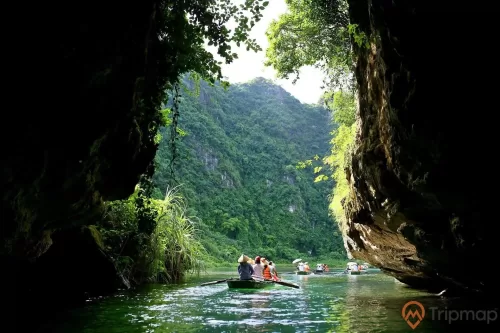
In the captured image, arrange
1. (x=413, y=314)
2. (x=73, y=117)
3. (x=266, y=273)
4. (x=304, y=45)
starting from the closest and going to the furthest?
(x=73, y=117) → (x=413, y=314) → (x=304, y=45) → (x=266, y=273)

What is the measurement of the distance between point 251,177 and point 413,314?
220 feet

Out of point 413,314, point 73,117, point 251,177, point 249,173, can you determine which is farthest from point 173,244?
point 249,173

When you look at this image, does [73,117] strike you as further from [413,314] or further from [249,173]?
[249,173]

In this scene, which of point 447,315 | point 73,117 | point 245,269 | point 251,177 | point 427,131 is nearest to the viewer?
point 73,117

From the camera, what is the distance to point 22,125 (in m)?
4.66

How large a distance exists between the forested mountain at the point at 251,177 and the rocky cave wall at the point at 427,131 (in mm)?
38552

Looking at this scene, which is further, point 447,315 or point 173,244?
point 173,244

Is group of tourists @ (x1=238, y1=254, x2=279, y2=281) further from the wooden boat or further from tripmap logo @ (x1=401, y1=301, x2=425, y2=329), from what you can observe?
tripmap logo @ (x1=401, y1=301, x2=425, y2=329)

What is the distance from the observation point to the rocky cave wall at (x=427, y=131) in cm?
499

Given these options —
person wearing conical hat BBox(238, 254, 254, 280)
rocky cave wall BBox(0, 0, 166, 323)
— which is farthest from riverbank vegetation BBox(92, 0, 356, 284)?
person wearing conical hat BBox(238, 254, 254, 280)

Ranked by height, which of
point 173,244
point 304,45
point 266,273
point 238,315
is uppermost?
point 304,45

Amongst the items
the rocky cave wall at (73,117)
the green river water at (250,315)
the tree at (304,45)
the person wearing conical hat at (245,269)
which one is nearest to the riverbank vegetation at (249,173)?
the tree at (304,45)

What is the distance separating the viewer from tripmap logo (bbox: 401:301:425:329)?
6859mm

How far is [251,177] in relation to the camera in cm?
7500
